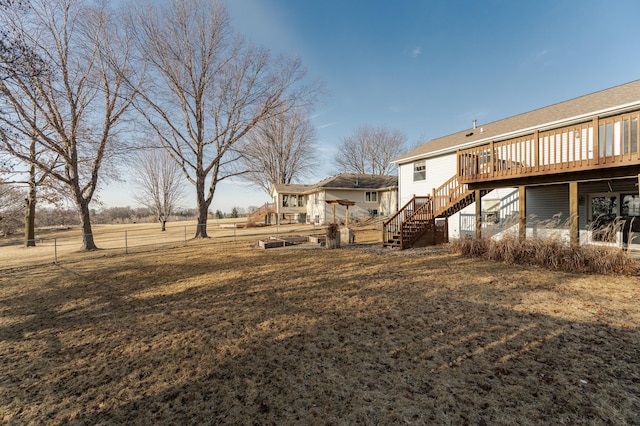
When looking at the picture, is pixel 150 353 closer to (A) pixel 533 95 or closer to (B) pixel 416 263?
(B) pixel 416 263

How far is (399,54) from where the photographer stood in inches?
760

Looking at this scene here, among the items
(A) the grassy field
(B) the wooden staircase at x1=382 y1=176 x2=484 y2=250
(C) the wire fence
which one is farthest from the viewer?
(C) the wire fence

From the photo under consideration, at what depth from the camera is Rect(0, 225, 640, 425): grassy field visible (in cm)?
242

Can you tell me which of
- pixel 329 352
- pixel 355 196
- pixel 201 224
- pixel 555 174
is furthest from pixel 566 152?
pixel 355 196

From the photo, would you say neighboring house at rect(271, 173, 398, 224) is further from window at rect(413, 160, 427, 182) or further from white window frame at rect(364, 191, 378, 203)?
window at rect(413, 160, 427, 182)

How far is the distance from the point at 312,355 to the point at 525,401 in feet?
7.19

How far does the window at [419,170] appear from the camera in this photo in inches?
623

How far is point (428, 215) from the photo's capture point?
39.2 ft

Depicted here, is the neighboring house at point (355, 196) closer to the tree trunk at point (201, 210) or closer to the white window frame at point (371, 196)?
the white window frame at point (371, 196)

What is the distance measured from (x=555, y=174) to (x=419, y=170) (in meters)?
8.22

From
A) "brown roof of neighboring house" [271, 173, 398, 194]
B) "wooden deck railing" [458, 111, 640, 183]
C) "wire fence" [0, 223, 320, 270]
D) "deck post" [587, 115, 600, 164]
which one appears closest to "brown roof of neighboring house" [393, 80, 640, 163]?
"wooden deck railing" [458, 111, 640, 183]

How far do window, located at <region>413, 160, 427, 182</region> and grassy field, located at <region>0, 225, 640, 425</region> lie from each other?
989 cm

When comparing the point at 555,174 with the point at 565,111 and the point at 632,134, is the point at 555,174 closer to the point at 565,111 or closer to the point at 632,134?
the point at 632,134

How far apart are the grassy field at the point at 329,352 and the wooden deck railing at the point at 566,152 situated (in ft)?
10.5
